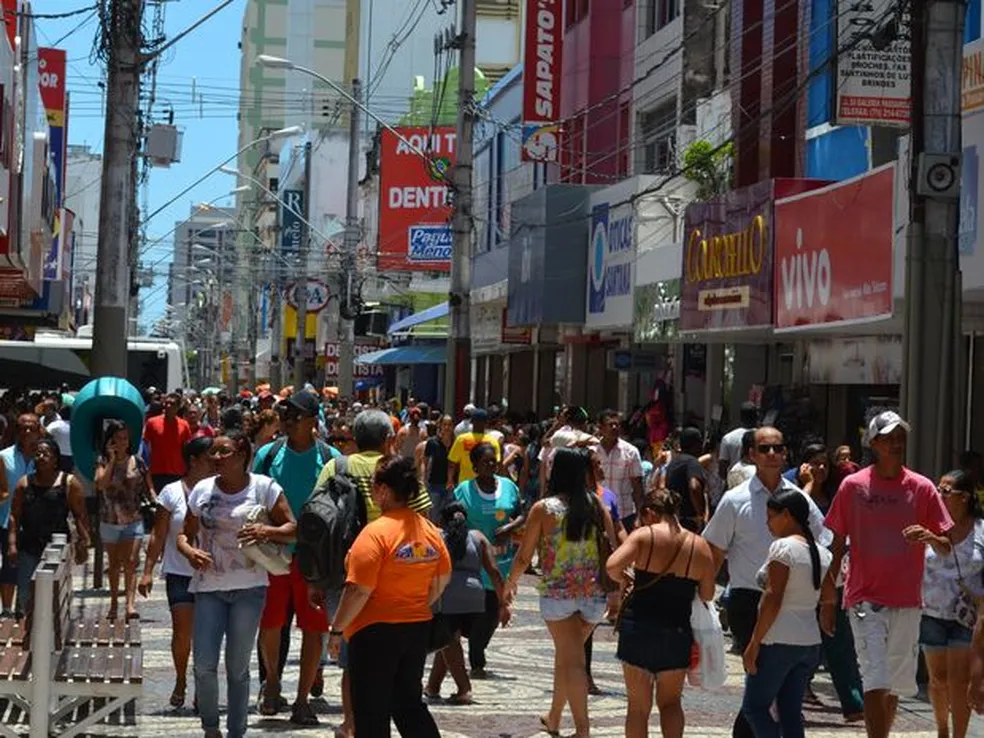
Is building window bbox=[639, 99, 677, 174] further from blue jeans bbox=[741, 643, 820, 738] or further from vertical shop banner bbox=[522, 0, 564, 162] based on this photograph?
blue jeans bbox=[741, 643, 820, 738]

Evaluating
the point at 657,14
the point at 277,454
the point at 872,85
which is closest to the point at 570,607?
the point at 277,454

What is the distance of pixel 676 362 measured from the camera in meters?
31.1

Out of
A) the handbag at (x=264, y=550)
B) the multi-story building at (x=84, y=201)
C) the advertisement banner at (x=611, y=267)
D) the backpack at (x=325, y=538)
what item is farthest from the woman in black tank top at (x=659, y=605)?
the multi-story building at (x=84, y=201)

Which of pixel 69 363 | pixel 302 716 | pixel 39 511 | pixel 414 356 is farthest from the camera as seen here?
pixel 414 356

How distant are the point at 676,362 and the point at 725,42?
16.6ft

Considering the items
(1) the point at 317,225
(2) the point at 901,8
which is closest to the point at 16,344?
(2) the point at 901,8

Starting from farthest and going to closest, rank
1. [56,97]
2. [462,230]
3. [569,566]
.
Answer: [56,97]
[462,230]
[569,566]

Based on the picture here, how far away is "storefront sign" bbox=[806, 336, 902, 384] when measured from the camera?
21.3 metres

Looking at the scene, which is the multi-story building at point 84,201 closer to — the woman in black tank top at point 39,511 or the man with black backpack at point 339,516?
the woman in black tank top at point 39,511

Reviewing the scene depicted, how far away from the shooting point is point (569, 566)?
430 inches

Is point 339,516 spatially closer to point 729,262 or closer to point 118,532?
point 118,532

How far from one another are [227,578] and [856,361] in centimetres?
1329

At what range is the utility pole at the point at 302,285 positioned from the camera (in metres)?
64.6

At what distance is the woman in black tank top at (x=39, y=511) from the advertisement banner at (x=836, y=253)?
7.65m
